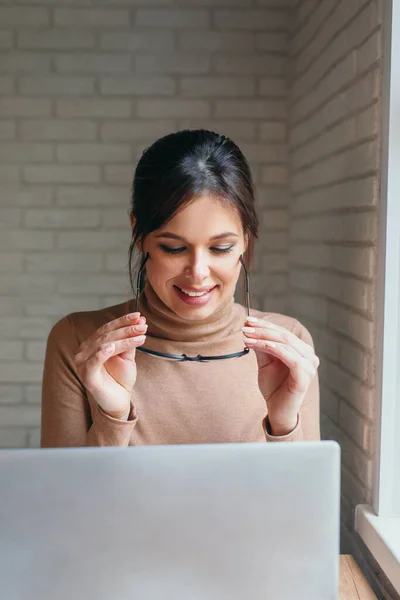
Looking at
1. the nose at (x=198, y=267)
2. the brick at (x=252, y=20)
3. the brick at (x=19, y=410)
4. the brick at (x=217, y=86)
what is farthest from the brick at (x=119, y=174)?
the nose at (x=198, y=267)

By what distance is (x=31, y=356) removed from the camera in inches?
95.9

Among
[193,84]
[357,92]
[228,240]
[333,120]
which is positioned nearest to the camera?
[228,240]

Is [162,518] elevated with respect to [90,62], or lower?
lower

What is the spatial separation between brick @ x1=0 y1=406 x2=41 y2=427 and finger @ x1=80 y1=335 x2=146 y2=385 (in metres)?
1.29

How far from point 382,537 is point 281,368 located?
40 cm

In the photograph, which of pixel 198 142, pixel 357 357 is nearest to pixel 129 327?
pixel 198 142

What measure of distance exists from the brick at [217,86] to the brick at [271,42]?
0.38 ft

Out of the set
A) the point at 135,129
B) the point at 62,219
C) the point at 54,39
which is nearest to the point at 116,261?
the point at 62,219

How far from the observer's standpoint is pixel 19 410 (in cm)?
244

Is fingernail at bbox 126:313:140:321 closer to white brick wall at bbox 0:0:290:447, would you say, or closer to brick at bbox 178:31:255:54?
white brick wall at bbox 0:0:290:447

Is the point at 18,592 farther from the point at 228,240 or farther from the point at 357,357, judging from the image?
the point at 357,357

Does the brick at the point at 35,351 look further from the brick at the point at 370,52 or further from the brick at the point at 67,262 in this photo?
the brick at the point at 370,52

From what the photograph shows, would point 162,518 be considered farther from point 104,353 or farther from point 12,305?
point 12,305

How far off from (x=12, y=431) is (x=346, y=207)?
1.52 metres
